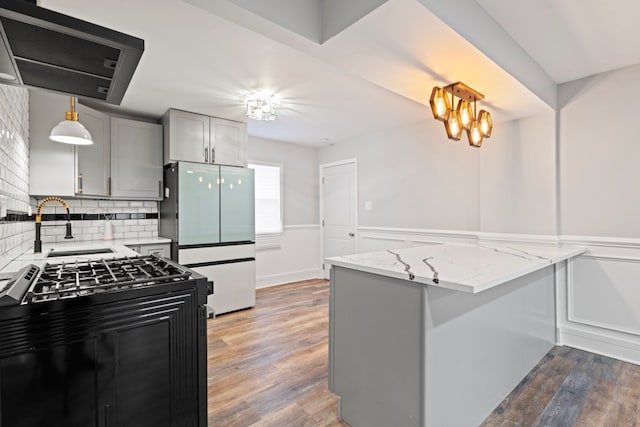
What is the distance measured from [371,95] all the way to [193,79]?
66.8 inches

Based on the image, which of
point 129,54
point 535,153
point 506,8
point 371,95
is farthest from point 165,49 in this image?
A: point 535,153

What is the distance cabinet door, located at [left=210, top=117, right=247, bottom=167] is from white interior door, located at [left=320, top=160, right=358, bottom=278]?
184cm

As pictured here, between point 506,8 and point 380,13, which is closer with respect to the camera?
point 380,13

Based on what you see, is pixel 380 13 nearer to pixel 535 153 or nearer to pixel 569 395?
pixel 535 153

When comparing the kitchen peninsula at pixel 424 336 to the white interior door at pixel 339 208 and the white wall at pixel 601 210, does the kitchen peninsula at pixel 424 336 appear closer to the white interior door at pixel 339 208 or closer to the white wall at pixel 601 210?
the white wall at pixel 601 210

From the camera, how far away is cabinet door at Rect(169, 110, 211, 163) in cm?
344

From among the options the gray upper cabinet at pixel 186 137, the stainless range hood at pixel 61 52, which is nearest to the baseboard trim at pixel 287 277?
the gray upper cabinet at pixel 186 137

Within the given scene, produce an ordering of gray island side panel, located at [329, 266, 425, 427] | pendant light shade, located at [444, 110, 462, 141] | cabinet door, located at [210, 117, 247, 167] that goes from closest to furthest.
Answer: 1. gray island side panel, located at [329, 266, 425, 427]
2. pendant light shade, located at [444, 110, 462, 141]
3. cabinet door, located at [210, 117, 247, 167]

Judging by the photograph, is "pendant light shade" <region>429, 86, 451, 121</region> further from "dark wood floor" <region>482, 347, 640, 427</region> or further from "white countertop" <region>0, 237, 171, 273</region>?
"white countertop" <region>0, 237, 171, 273</region>

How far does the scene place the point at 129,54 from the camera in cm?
114

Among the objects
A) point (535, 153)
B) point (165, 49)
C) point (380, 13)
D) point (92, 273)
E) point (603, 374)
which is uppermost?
point (165, 49)

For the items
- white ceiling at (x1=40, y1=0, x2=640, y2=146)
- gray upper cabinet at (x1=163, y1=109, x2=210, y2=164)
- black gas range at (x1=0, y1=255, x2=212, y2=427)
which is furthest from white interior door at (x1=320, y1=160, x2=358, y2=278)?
black gas range at (x1=0, y1=255, x2=212, y2=427)

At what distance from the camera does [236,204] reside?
12.6 feet

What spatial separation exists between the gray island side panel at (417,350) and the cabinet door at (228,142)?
2.50 meters
